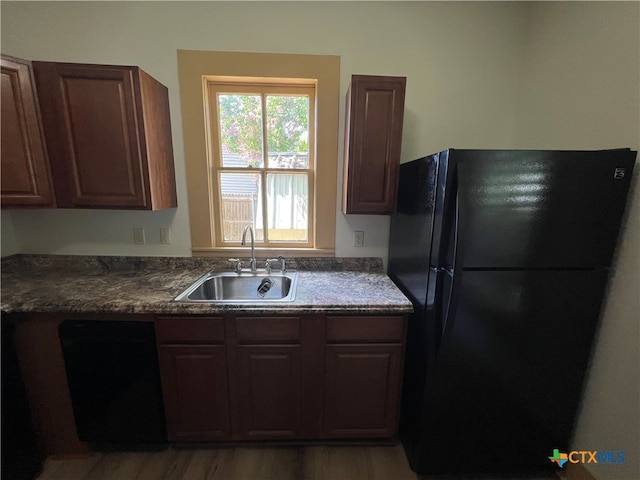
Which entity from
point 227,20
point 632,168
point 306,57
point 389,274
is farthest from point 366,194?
point 227,20

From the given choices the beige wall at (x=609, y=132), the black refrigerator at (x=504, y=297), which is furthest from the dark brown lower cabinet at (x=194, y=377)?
the beige wall at (x=609, y=132)

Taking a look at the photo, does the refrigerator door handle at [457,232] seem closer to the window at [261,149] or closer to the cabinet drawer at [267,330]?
the cabinet drawer at [267,330]

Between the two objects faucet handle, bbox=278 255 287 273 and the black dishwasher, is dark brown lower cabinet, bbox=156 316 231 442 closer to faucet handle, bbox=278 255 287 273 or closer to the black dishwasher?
the black dishwasher

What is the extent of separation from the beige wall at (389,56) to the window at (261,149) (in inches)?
→ 3.5

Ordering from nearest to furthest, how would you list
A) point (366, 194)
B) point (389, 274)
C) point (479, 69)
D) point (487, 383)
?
point (487, 383) < point (366, 194) < point (479, 69) < point (389, 274)

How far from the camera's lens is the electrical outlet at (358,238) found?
1.90m

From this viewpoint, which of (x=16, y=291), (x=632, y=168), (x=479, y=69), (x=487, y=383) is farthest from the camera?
(x=479, y=69)

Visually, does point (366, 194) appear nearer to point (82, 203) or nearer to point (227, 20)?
point (227, 20)

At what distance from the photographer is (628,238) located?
115 centimetres

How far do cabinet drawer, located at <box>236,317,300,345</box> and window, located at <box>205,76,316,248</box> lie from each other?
0.72m

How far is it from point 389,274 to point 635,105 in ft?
4.67

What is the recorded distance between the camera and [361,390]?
1.43m

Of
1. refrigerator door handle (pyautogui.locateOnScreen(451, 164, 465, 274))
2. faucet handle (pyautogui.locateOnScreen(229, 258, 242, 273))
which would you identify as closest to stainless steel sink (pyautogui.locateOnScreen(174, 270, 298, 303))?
faucet handle (pyautogui.locateOnScreen(229, 258, 242, 273))

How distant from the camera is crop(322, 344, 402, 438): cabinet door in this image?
139 centimetres
